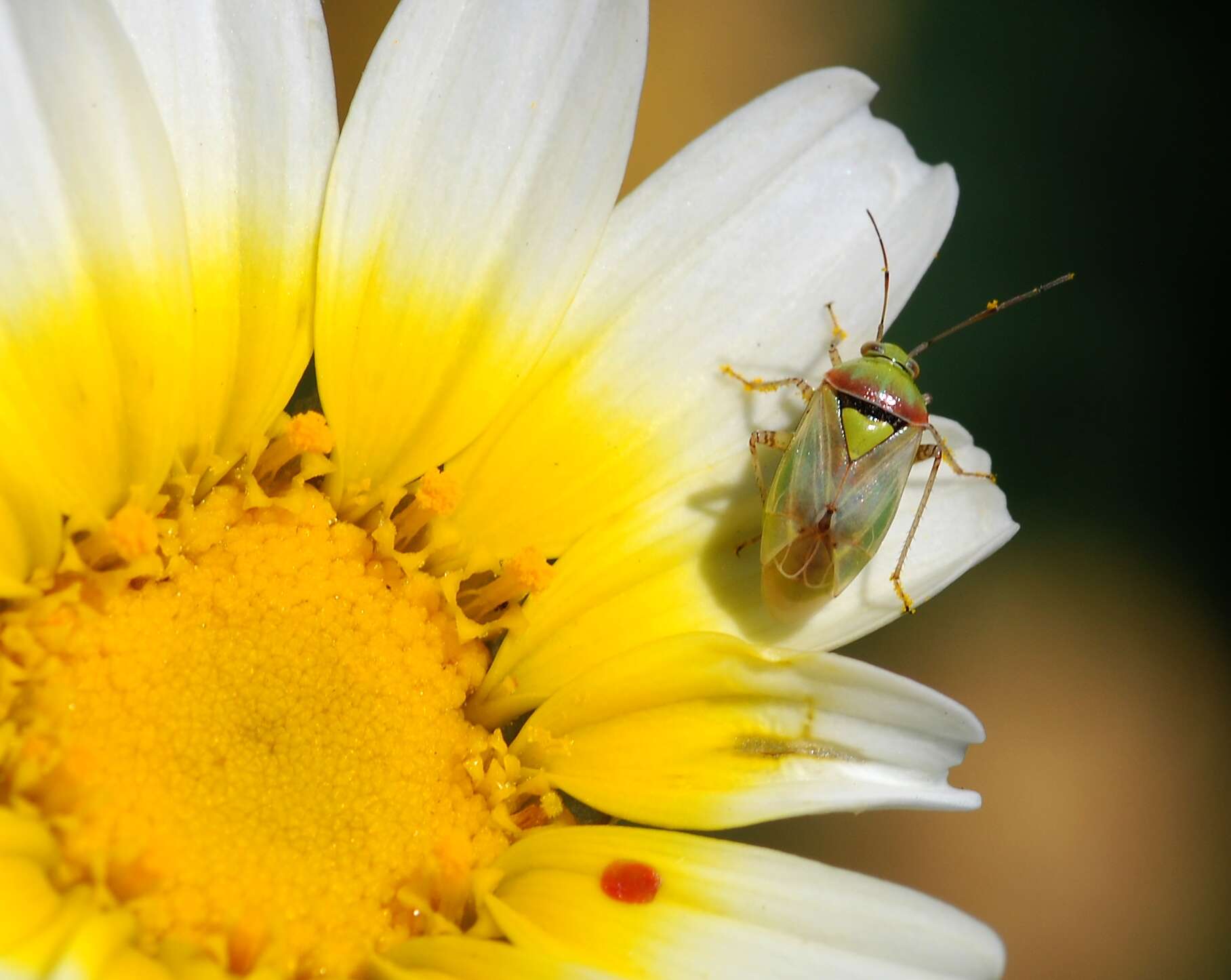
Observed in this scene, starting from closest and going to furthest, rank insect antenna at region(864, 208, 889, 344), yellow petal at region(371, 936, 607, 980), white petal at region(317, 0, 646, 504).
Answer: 1. yellow petal at region(371, 936, 607, 980)
2. white petal at region(317, 0, 646, 504)
3. insect antenna at region(864, 208, 889, 344)

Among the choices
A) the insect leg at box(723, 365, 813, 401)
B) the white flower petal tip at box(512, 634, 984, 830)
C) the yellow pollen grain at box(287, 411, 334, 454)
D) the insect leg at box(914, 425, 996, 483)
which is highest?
the yellow pollen grain at box(287, 411, 334, 454)

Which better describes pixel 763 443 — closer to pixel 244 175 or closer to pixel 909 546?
pixel 909 546

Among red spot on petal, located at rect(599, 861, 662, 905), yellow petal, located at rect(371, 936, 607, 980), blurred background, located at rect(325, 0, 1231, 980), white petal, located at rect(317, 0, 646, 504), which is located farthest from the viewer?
blurred background, located at rect(325, 0, 1231, 980)

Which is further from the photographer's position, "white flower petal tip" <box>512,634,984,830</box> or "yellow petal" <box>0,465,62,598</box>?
"white flower petal tip" <box>512,634,984,830</box>

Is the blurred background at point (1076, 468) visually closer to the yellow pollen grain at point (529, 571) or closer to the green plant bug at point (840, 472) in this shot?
the green plant bug at point (840, 472)

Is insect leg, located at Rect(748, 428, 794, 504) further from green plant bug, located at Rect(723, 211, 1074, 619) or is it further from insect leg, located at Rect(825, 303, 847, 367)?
insect leg, located at Rect(825, 303, 847, 367)

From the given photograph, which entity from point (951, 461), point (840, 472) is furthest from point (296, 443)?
point (951, 461)

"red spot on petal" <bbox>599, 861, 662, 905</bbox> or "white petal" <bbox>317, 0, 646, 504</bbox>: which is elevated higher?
"white petal" <bbox>317, 0, 646, 504</bbox>

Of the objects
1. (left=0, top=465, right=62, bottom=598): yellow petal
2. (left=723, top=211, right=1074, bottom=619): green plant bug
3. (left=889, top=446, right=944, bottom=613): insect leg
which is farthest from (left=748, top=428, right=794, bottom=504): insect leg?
(left=0, top=465, right=62, bottom=598): yellow petal
